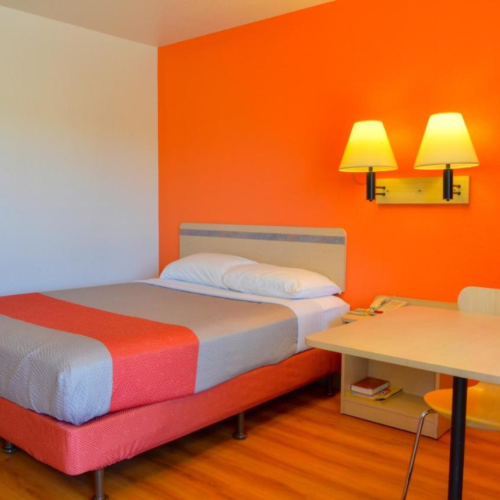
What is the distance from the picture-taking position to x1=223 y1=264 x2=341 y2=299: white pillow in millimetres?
3166

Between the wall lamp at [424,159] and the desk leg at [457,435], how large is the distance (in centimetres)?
129

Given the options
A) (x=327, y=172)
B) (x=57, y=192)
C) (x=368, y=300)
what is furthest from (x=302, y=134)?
(x=57, y=192)

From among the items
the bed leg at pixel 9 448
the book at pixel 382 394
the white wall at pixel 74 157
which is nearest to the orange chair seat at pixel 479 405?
the book at pixel 382 394

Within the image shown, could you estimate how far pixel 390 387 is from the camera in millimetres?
3068

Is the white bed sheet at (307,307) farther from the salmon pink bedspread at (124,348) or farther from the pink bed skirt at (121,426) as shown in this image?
the pink bed skirt at (121,426)

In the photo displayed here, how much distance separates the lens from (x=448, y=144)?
8.58 ft

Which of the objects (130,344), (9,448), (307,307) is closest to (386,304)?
(307,307)

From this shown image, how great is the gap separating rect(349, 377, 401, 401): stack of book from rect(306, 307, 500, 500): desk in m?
1.00

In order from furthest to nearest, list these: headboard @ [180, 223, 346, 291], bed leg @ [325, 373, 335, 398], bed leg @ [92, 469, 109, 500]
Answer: headboard @ [180, 223, 346, 291]
bed leg @ [325, 373, 335, 398]
bed leg @ [92, 469, 109, 500]

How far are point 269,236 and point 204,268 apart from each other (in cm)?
48

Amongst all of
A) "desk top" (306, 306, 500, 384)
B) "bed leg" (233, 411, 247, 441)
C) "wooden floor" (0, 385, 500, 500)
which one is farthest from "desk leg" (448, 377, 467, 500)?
"bed leg" (233, 411, 247, 441)

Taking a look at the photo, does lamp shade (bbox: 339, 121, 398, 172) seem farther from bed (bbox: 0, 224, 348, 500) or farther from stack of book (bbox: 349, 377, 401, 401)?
stack of book (bbox: 349, 377, 401, 401)

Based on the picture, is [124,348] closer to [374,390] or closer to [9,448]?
[9,448]

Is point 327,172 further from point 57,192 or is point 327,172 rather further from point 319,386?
point 57,192
